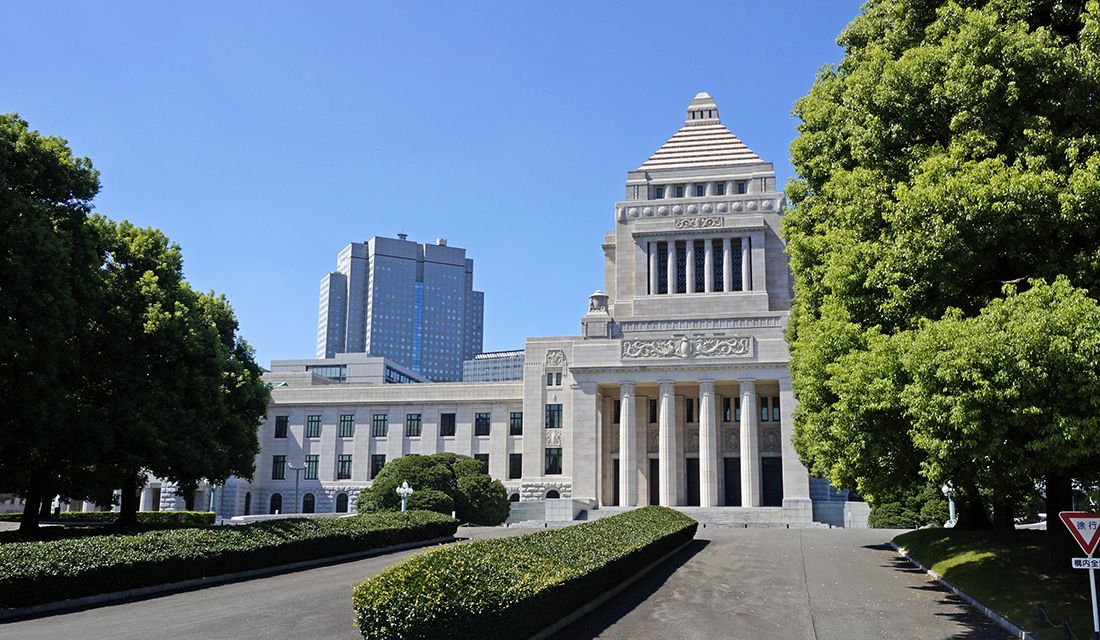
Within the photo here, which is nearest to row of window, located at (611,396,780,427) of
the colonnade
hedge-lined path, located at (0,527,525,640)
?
the colonnade

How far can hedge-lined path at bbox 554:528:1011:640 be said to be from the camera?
643 inches

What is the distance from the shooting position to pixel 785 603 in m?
19.6

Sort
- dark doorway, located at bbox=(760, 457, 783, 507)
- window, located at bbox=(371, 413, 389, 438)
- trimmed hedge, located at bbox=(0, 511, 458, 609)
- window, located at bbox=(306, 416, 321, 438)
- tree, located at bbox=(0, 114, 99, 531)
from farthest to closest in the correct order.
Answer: window, located at bbox=(306, 416, 321, 438), window, located at bbox=(371, 413, 389, 438), dark doorway, located at bbox=(760, 457, 783, 507), tree, located at bbox=(0, 114, 99, 531), trimmed hedge, located at bbox=(0, 511, 458, 609)

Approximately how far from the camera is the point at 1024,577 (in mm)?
18953

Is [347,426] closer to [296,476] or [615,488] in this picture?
[296,476]

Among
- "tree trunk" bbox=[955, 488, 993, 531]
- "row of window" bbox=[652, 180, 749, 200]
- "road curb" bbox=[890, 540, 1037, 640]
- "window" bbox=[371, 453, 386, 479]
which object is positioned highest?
"row of window" bbox=[652, 180, 749, 200]

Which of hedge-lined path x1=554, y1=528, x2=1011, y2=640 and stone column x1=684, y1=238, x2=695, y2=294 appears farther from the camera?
stone column x1=684, y1=238, x2=695, y2=294

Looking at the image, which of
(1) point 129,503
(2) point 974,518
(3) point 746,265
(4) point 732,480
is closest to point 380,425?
(4) point 732,480

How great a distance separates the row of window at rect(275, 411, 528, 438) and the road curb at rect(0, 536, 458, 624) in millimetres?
39955

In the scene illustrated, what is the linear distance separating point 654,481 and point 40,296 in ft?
163

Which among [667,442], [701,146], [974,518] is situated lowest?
[974,518]

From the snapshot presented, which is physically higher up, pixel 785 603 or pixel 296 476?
pixel 296 476

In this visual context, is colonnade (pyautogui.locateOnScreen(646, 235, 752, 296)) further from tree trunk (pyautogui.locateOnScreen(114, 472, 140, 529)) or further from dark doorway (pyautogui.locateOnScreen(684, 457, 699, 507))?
tree trunk (pyautogui.locateOnScreen(114, 472, 140, 529))

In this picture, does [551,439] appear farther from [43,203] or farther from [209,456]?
[43,203]
